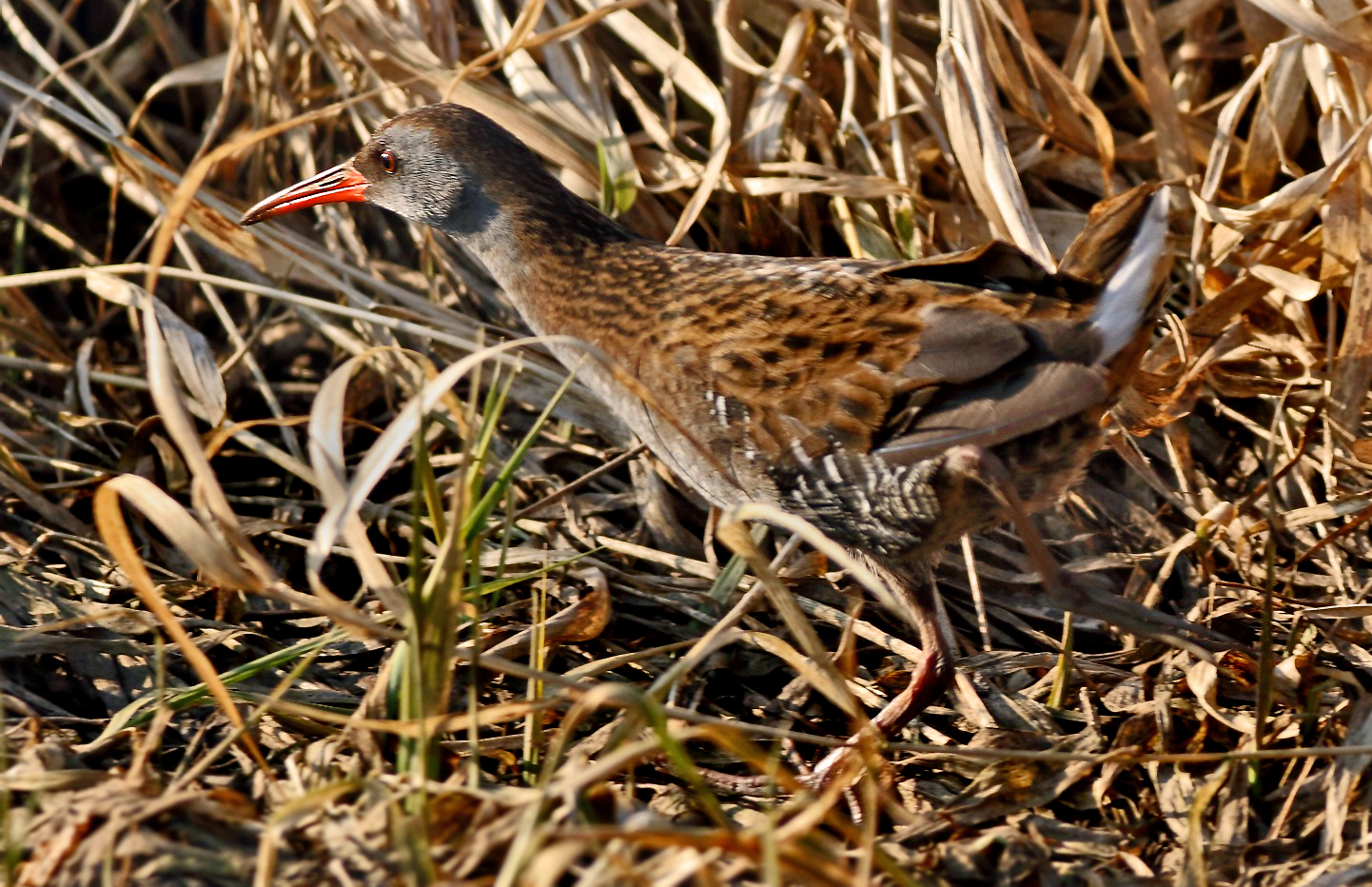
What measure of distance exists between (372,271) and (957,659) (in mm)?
1631

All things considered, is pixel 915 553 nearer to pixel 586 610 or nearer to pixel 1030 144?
pixel 586 610

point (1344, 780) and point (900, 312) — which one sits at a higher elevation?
point (900, 312)

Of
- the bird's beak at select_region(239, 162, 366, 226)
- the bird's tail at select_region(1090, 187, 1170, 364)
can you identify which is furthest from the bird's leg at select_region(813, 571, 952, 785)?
the bird's beak at select_region(239, 162, 366, 226)

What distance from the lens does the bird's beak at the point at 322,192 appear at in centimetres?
278

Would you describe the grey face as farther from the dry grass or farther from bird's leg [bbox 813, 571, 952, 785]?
bird's leg [bbox 813, 571, 952, 785]

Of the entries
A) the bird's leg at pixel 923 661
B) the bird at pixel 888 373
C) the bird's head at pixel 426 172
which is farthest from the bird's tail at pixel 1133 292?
the bird's head at pixel 426 172

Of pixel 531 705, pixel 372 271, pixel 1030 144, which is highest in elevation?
pixel 372 271

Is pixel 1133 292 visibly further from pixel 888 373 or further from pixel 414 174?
pixel 414 174

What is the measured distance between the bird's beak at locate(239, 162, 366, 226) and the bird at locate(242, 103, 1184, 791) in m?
0.51

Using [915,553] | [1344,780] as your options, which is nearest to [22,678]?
[915,553]

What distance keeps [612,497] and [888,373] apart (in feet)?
3.01

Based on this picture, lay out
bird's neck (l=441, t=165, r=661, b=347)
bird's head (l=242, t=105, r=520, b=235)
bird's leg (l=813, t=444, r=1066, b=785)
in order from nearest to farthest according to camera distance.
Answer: bird's leg (l=813, t=444, r=1066, b=785)
bird's neck (l=441, t=165, r=661, b=347)
bird's head (l=242, t=105, r=520, b=235)

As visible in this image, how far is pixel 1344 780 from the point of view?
2.08 meters

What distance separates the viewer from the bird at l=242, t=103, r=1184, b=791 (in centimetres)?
213
